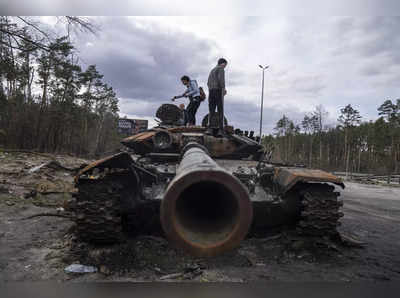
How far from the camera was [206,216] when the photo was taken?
2.02 meters

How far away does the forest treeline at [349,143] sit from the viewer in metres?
43.1

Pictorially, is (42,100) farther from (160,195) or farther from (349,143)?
(349,143)

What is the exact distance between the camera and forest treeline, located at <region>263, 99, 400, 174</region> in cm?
4309

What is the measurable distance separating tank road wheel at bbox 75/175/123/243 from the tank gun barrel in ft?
7.68

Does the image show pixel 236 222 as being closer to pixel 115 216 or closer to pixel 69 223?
pixel 115 216

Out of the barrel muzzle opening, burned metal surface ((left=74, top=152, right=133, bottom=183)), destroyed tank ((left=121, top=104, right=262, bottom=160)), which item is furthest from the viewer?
destroyed tank ((left=121, top=104, right=262, bottom=160))

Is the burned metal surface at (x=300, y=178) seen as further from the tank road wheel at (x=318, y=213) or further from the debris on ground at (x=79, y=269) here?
the debris on ground at (x=79, y=269)

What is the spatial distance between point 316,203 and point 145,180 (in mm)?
2481

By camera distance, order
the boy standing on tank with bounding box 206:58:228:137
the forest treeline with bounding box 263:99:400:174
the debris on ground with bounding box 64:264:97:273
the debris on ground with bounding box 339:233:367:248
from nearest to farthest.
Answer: the debris on ground with bounding box 64:264:97:273
the debris on ground with bounding box 339:233:367:248
the boy standing on tank with bounding box 206:58:228:137
the forest treeline with bounding box 263:99:400:174

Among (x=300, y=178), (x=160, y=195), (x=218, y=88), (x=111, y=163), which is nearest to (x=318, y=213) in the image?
(x=300, y=178)

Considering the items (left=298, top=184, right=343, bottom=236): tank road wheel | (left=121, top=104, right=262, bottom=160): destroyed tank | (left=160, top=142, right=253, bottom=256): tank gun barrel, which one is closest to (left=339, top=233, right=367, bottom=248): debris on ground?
(left=298, top=184, right=343, bottom=236): tank road wheel

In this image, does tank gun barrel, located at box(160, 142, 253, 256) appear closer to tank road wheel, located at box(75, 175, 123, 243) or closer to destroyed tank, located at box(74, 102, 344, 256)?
destroyed tank, located at box(74, 102, 344, 256)

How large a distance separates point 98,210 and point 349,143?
55.9 meters

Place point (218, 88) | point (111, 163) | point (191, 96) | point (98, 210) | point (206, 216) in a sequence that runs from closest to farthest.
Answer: point (206, 216) → point (98, 210) → point (111, 163) → point (218, 88) → point (191, 96)
